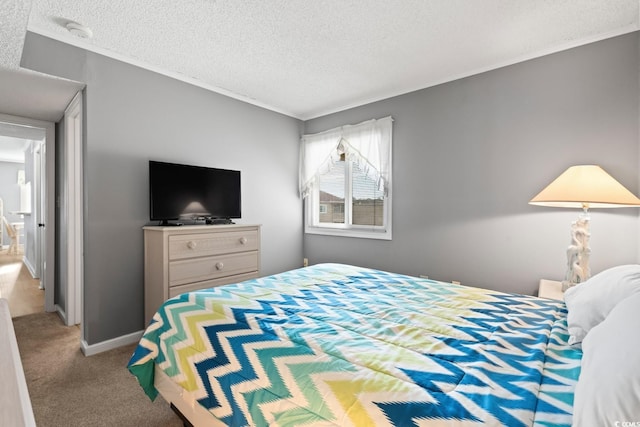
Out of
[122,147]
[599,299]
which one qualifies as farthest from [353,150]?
[599,299]

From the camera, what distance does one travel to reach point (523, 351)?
1070 millimetres

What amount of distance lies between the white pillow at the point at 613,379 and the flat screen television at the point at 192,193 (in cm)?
291

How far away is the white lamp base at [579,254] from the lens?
6.60ft

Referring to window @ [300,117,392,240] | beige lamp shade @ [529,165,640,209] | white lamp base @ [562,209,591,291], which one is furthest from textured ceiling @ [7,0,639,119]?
white lamp base @ [562,209,591,291]

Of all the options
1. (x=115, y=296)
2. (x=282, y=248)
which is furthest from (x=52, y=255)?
(x=282, y=248)

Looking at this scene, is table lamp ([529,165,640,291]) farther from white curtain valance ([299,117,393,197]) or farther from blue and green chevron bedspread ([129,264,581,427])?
white curtain valance ([299,117,393,197])

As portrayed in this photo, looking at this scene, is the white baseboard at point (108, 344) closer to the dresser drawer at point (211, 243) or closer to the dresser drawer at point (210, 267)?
the dresser drawer at point (210, 267)

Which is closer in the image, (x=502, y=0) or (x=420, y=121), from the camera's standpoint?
(x=502, y=0)

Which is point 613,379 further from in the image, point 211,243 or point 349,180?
point 349,180

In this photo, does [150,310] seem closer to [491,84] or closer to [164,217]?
[164,217]

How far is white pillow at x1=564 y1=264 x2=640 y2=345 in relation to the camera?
1.09 meters

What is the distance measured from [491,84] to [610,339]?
2652 millimetres

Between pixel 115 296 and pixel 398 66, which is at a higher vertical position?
pixel 398 66

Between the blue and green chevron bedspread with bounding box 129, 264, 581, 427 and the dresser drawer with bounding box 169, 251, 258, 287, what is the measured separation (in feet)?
3.20
